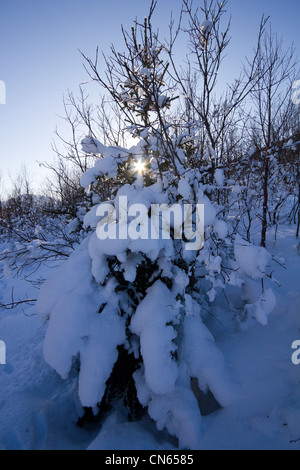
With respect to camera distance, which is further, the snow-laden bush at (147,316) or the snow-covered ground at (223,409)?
the snow-laden bush at (147,316)

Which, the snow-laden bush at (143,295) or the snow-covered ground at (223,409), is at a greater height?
the snow-laden bush at (143,295)

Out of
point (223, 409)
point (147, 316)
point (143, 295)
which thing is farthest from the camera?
point (143, 295)

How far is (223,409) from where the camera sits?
1.97 metres

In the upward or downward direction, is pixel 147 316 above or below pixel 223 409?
above

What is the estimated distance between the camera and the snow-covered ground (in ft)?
5.75

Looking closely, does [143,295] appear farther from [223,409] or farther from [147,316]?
[223,409]

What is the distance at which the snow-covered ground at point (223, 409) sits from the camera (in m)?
1.75

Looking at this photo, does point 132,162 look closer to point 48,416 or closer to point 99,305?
point 99,305

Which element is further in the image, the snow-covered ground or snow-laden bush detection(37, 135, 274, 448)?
snow-laden bush detection(37, 135, 274, 448)

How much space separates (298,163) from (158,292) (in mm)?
5418

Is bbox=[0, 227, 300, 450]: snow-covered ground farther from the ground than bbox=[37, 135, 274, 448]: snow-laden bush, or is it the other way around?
bbox=[37, 135, 274, 448]: snow-laden bush

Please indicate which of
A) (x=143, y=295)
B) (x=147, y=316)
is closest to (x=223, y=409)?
(x=147, y=316)

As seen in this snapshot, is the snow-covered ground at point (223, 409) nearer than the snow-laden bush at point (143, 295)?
Yes

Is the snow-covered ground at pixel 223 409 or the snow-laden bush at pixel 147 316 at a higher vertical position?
the snow-laden bush at pixel 147 316
